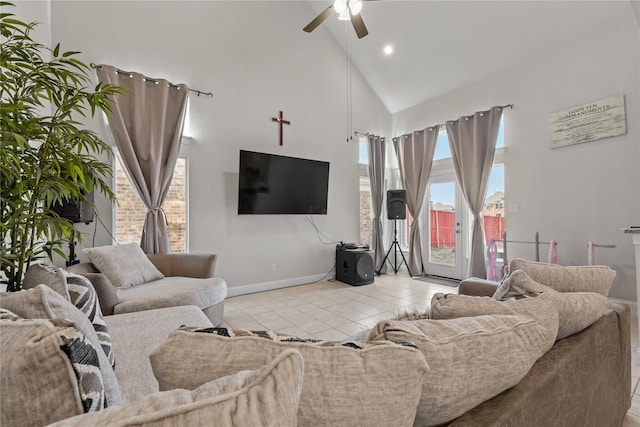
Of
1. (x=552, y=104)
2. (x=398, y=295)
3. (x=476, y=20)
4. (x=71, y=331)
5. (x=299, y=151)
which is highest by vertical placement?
(x=476, y=20)

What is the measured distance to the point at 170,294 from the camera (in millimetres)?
2186

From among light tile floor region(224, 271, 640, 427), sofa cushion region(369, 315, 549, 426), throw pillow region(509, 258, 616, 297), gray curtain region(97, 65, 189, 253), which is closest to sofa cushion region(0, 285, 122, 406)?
sofa cushion region(369, 315, 549, 426)

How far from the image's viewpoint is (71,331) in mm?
531

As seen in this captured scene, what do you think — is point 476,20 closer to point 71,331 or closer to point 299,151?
point 299,151

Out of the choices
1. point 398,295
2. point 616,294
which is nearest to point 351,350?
point 398,295

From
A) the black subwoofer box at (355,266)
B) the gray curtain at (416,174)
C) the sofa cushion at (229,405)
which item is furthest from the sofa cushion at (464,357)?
the gray curtain at (416,174)

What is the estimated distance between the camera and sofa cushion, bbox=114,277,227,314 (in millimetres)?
2035

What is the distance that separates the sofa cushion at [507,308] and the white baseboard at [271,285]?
3.30 metres

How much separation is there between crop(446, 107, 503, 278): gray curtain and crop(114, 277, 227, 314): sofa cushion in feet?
12.0

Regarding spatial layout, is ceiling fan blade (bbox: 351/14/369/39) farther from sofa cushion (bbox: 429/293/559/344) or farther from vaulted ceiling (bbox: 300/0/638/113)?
sofa cushion (bbox: 429/293/559/344)

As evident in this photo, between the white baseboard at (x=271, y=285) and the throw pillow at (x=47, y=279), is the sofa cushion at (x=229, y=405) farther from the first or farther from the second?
the white baseboard at (x=271, y=285)

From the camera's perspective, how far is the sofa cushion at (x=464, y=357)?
0.60 meters

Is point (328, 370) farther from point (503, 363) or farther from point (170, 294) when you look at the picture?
point (170, 294)

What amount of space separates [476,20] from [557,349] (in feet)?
14.1
